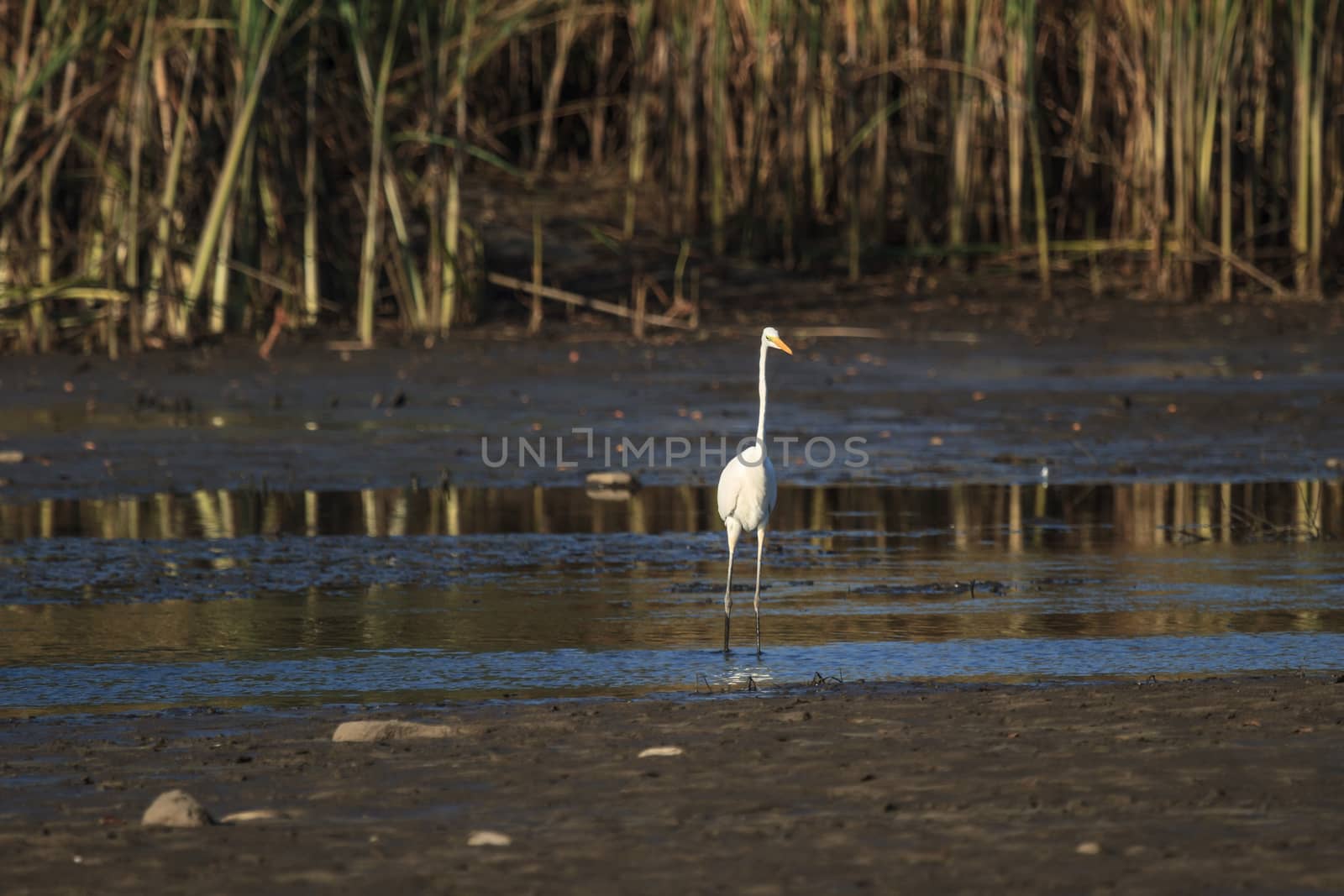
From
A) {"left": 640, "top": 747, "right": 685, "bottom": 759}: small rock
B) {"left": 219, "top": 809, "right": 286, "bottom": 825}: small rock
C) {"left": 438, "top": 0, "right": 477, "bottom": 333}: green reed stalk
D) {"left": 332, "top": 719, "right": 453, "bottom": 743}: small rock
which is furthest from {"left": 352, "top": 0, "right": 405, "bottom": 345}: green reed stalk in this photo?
{"left": 219, "top": 809, "right": 286, "bottom": 825}: small rock

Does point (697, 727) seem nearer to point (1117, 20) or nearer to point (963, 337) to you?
point (963, 337)

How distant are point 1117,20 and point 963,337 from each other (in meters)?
3.64

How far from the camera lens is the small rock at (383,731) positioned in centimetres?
539

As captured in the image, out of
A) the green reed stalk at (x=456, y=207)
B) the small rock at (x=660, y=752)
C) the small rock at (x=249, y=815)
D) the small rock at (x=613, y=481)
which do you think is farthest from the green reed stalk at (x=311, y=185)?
the small rock at (x=249, y=815)

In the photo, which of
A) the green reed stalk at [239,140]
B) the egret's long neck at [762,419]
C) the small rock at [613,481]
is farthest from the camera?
the green reed stalk at [239,140]

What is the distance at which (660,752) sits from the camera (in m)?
5.16

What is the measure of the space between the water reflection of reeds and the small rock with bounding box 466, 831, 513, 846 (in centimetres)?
506

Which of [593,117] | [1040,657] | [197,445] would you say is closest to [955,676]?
[1040,657]

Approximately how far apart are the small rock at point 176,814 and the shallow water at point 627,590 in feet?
5.17

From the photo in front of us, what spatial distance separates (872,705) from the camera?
5785 mm

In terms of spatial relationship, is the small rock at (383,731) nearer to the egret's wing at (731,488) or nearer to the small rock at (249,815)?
the small rock at (249,815)

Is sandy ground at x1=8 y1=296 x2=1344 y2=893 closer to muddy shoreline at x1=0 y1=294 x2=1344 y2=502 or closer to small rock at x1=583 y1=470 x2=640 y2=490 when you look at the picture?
small rock at x1=583 y1=470 x2=640 y2=490

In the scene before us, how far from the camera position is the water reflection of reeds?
31.2 ft

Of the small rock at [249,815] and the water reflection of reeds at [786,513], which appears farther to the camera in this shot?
the water reflection of reeds at [786,513]
